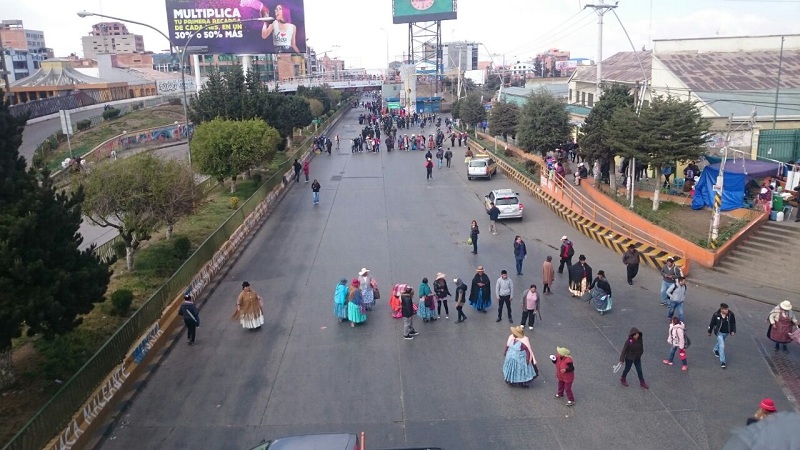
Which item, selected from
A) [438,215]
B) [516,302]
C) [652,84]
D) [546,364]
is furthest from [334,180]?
[546,364]

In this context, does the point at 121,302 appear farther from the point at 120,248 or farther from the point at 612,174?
the point at 612,174

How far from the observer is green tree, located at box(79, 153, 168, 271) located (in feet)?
53.4

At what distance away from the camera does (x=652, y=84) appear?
113 feet

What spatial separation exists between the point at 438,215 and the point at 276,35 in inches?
1522

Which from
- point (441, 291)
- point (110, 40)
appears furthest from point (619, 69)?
point (110, 40)

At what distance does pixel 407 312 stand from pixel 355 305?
4.50 feet

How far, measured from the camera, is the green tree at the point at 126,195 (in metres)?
16.3

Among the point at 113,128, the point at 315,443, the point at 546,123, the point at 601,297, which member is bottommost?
the point at 601,297

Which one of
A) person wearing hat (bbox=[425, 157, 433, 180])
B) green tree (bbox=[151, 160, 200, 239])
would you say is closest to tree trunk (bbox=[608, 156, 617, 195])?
person wearing hat (bbox=[425, 157, 433, 180])

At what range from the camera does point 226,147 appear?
2756cm

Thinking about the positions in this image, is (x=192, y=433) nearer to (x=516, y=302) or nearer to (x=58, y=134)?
(x=516, y=302)

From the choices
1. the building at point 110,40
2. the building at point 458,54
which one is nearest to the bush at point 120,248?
the building at point 458,54

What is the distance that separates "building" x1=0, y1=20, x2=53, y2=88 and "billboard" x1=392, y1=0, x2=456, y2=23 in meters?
48.0

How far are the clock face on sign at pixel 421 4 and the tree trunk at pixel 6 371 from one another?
8710cm
